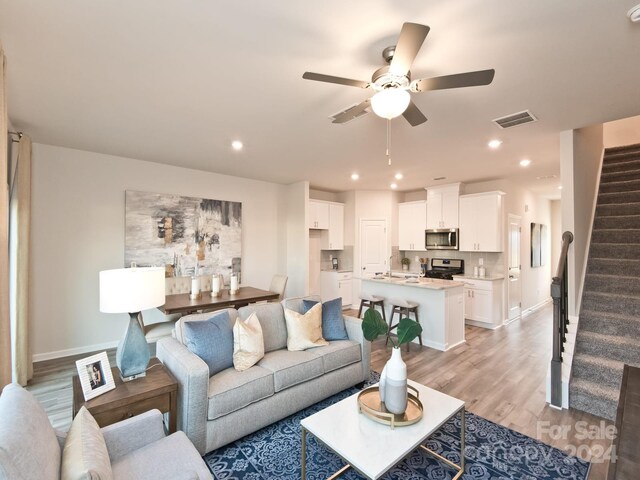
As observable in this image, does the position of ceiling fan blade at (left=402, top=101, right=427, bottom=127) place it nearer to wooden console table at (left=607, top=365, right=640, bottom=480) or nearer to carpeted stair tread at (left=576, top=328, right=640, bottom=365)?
wooden console table at (left=607, top=365, right=640, bottom=480)

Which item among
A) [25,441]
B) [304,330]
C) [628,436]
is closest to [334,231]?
[304,330]

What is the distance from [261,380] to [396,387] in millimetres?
1059

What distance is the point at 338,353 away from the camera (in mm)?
2865

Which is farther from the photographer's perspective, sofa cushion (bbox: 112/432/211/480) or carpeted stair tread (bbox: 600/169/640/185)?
carpeted stair tread (bbox: 600/169/640/185)

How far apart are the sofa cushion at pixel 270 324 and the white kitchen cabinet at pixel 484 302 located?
159 inches

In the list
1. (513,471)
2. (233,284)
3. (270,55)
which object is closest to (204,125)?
(270,55)

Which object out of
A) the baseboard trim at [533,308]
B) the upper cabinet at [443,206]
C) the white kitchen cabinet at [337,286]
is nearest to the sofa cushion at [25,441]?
the white kitchen cabinet at [337,286]

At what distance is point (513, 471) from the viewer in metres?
2.00

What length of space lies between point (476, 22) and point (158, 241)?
457 cm

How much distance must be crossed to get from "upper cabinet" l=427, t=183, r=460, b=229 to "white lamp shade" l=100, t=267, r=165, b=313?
5556 mm

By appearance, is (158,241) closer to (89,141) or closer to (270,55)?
(89,141)

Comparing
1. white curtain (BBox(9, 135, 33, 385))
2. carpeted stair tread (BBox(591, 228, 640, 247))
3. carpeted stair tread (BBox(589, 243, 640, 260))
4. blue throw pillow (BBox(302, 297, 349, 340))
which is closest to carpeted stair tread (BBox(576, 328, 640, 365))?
carpeted stair tread (BBox(589, 243, 640, 260))

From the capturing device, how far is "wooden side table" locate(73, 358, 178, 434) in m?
1.77

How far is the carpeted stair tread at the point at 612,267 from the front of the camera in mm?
3465
